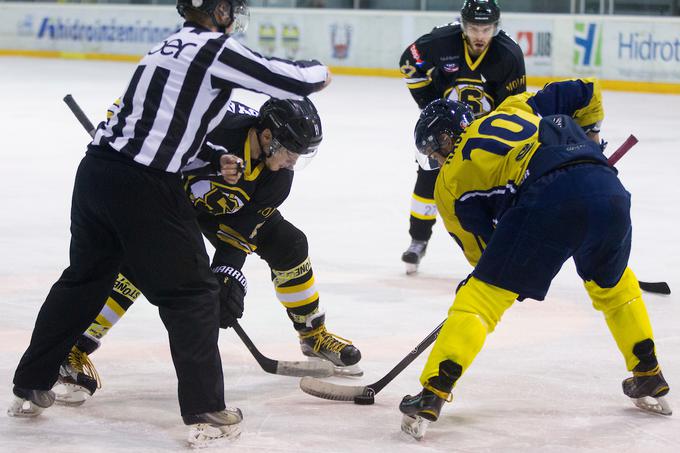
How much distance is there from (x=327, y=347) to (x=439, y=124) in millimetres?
893

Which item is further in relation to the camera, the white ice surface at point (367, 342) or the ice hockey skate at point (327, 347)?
the ice hockey skate at point (327, 347)

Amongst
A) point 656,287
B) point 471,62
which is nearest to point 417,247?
point 471,62

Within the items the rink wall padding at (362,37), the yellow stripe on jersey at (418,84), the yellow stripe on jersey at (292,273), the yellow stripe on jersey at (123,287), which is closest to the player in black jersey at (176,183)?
the yellow stripe on jersey at (123,287)

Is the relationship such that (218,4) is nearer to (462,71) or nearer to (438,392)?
(438,392)

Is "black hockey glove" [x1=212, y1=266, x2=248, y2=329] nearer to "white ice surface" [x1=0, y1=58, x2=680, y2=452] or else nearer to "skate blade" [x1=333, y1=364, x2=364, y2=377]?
"white ice surface" [x1=0, y1=58, x2=680, y2=452]

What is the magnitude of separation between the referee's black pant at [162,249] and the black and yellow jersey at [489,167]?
0.67 metres

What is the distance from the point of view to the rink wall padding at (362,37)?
12.0 meters

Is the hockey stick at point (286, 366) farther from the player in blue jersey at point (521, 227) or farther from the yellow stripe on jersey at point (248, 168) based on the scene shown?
the player in blue jersey at point (521, 227)

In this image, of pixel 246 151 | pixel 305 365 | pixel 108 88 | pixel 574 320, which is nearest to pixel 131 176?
pixel 246 151

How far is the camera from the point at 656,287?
4.68 m

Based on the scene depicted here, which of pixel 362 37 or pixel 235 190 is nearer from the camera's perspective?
pixel 235 190

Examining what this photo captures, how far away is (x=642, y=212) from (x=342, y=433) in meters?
3.68

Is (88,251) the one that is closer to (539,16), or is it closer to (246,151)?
(246,151)

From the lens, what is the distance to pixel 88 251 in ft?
9.80
